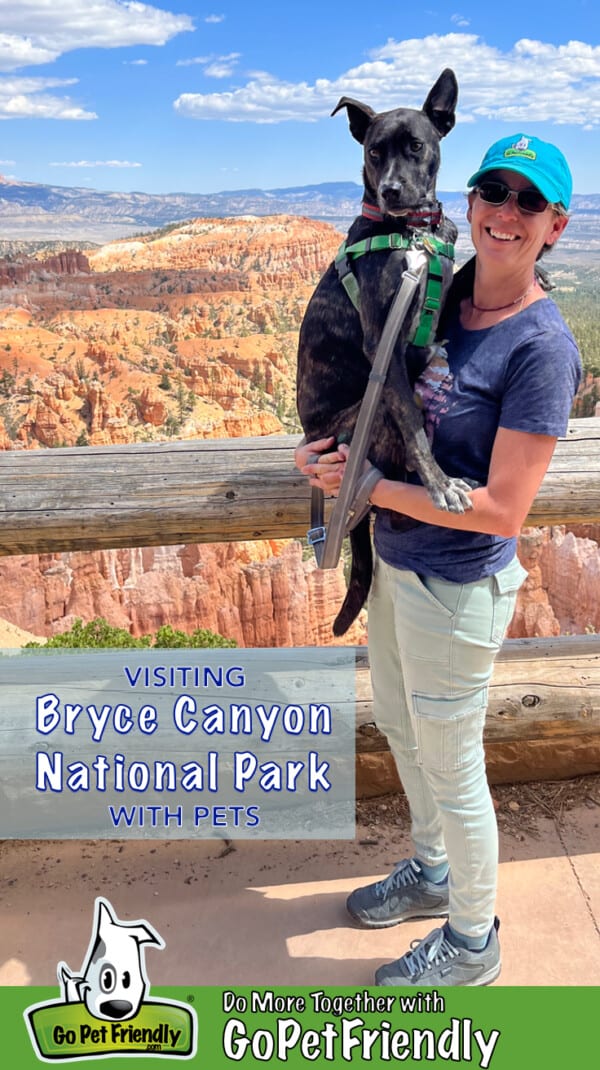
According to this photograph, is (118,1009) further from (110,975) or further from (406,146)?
(406,146)

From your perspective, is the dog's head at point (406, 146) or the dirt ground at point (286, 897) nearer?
the dog's head at point (406, 146)

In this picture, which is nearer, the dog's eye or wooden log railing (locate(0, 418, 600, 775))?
the dog's eye

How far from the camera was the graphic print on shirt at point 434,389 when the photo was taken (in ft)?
6.83

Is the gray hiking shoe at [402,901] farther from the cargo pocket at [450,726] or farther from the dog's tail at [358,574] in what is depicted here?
the dog's tail at [358,574]

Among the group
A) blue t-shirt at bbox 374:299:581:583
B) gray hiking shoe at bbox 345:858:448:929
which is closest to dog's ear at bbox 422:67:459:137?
blue t-shirt at bbox 374:299:581:583

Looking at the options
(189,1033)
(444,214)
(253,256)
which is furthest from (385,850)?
(253,256)

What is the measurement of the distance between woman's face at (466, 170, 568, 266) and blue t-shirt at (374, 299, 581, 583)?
0.13 m

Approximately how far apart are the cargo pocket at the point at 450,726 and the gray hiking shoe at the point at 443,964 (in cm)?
64

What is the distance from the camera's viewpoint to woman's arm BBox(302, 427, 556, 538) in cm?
195

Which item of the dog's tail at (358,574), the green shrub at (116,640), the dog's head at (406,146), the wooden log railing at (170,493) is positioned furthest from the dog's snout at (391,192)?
the green shrub at (116,640)

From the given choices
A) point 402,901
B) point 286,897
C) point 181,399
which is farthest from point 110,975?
point 181,399

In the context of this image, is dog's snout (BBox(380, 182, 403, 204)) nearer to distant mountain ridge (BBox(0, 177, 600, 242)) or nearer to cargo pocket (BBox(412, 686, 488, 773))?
cargo pocket (BBox(412, 686, 488, 773))

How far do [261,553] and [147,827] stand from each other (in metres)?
21.5

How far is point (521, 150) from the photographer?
191 centimetres
